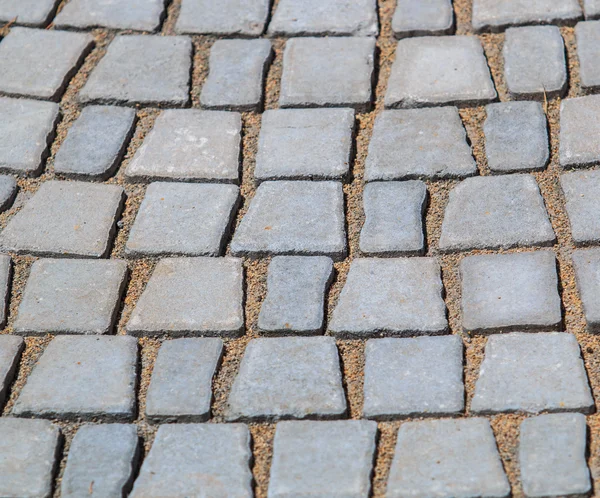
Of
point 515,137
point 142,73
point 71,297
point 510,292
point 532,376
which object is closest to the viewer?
point 532,376

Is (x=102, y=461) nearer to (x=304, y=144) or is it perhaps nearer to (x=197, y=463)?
(x=197, y=463)

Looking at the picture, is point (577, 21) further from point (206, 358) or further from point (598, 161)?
point (206, 358)

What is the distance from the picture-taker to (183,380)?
241cm

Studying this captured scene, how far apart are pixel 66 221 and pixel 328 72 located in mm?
1095

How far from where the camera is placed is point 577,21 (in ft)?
11.3

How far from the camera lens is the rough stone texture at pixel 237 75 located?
3.26 metres

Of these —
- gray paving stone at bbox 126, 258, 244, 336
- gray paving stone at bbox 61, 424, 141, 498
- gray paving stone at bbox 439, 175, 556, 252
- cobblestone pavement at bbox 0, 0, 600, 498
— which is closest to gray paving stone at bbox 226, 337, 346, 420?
cobblestone pavement at bbox 0, 0, 600, 498

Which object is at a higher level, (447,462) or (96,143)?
(96,143)

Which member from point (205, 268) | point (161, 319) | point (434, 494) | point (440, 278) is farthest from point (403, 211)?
point (434, 494)

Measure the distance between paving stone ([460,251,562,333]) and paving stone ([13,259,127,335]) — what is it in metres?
1.01

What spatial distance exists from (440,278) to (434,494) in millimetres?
710

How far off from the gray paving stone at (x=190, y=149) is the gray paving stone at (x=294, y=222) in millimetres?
180

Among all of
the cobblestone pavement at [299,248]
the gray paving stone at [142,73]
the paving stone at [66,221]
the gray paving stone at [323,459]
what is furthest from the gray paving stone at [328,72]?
the gray paving stone at [323,459]

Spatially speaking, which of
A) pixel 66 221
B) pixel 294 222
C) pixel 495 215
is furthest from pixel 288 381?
pixel 66 221
